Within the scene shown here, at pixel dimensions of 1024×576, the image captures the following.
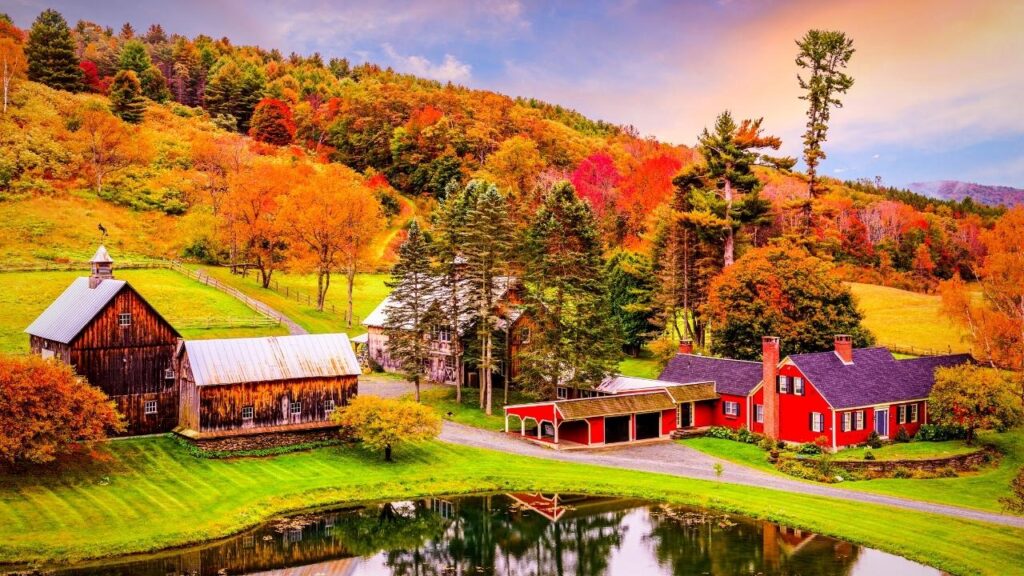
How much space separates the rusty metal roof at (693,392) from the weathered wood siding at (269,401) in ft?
65.8

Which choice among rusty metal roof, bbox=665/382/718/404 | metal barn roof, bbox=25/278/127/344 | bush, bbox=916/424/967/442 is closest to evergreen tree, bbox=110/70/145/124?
metal barn roof, bbox=25/278/127/344

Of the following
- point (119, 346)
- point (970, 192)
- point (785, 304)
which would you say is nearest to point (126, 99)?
point (119, 346)

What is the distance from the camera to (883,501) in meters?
39.2

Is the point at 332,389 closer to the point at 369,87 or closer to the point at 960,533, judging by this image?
the point at 960,533

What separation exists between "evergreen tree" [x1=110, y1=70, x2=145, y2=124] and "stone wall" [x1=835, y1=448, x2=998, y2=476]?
99.2m

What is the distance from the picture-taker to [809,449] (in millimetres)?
48406

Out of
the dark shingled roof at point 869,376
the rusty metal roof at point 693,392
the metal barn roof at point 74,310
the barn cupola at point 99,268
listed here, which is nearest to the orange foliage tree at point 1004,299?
the dark shingled roof at point 869,376

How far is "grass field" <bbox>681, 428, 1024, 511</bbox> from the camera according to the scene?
1597 inches

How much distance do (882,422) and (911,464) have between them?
6.93 metres

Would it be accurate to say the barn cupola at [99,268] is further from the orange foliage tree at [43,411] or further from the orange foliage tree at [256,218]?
the orange foliage tree at [256,218]

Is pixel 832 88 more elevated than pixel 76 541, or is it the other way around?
pixel 832 88

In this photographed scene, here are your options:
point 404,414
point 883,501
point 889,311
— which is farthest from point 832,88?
point 404,414

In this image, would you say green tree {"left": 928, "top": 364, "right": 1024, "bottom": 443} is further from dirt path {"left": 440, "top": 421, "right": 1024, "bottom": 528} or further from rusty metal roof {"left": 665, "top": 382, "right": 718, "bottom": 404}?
rusty metal roof {"left": 665, "top": 382, "right": 718, "bottom": 404}

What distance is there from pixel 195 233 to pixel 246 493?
48.0m
